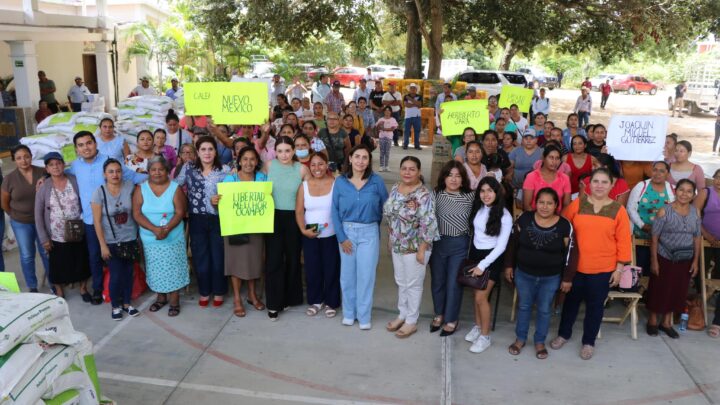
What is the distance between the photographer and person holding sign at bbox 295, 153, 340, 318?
5.48 m

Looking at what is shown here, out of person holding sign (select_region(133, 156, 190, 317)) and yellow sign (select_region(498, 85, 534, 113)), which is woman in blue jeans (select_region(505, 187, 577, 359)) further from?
yellow sign (select_region(498, 85, 534, 113))

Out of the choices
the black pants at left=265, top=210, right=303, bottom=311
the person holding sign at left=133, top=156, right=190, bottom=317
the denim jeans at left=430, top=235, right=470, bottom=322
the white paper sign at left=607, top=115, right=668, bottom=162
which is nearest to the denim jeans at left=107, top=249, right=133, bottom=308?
the person holding sign at left=133, top=156, right=190, bottom=317

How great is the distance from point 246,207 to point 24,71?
11356mm

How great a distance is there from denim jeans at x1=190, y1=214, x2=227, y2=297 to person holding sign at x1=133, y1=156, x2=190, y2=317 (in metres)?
0.12

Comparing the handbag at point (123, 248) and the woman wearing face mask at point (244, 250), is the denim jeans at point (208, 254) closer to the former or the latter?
the woman wearing face mask at point (244, 250)

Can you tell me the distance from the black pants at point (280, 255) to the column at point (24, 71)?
36.7 feet


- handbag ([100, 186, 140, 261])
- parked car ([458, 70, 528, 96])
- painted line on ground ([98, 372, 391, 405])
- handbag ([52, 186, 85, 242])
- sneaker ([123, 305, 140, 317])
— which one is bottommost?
painted line on ground ([98, 372, 391, 405])

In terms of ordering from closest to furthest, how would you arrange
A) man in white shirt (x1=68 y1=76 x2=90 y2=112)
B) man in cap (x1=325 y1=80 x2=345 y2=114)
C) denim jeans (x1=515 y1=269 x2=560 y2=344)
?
denim jeans (x1=515 y1=269 x2=560 y2=344) → man in cap (x1=325 y1=80 x2=345 y2=114) → man in white shirt (x1=68 y1=76 x2=90 y2=112)

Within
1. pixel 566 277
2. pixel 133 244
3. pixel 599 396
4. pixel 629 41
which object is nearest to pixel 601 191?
pixel 566 277

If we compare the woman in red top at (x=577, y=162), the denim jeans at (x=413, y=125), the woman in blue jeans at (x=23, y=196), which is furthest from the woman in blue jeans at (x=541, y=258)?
the denim jeans at (x=413, y=125)

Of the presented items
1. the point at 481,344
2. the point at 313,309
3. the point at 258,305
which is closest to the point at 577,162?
the point at 481,344

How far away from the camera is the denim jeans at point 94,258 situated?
18.9 feet

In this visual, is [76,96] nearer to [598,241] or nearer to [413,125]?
[413,125]

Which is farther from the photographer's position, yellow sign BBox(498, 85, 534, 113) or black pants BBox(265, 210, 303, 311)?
yellow sign BBox(498, 85, 534, 113)
